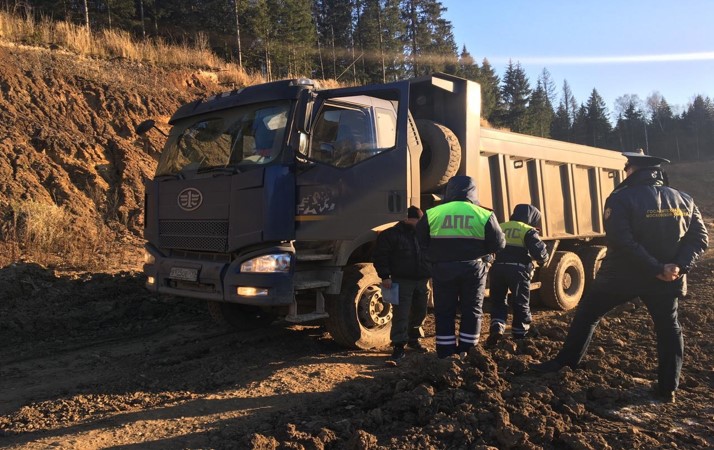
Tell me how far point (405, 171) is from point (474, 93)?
1.78m

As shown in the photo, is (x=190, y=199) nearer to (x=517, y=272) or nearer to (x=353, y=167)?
(x=353, y=167)

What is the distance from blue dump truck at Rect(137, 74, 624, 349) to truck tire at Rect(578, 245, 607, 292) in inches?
157

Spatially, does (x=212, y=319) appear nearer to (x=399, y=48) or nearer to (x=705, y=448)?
(x=705, y=448)

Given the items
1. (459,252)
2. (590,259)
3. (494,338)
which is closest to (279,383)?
(459,252)

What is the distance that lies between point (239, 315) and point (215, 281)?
1599 millimetres

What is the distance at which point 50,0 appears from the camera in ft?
86.1

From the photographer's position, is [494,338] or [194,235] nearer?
[194,235]

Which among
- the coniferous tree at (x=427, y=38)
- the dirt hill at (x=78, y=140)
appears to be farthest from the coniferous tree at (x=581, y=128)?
the dirt hill at (x=78, y=140)

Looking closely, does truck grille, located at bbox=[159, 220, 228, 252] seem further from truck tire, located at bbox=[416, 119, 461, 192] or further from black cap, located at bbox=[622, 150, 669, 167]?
black cap, located at bbox=[622, 150, 669, 167]

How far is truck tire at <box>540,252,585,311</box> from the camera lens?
824 centimetres

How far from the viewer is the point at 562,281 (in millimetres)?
8422

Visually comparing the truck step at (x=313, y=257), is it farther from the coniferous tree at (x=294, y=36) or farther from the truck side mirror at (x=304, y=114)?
the coniferous tree at (x=294, y=36)

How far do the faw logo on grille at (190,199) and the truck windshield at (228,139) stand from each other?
30 cm

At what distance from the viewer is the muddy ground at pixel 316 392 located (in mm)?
3443
